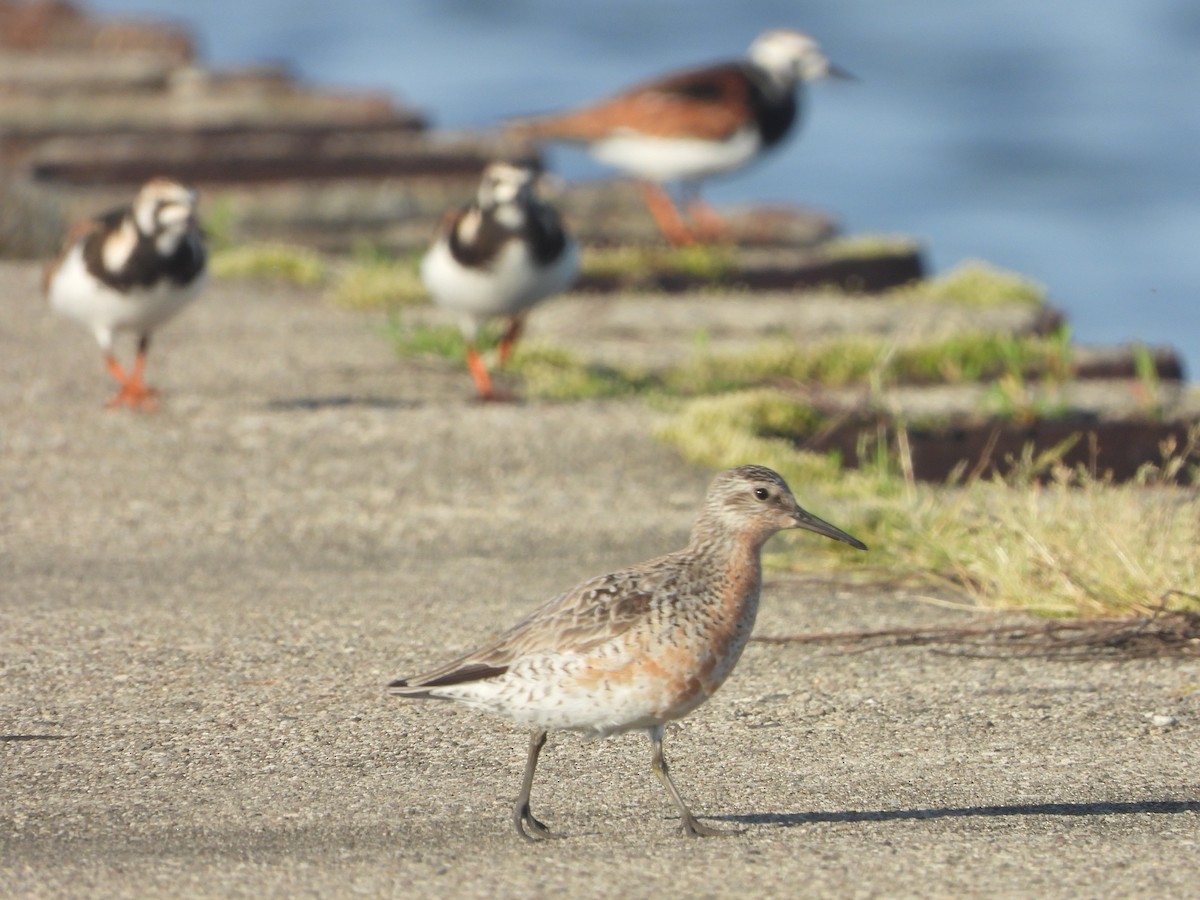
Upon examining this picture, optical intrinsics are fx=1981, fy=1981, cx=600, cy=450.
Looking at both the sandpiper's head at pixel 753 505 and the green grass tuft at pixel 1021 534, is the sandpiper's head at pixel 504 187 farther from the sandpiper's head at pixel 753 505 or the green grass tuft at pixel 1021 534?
the sandpiper's head at pixel 753 505

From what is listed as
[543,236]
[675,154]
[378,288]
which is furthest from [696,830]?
[675,154]

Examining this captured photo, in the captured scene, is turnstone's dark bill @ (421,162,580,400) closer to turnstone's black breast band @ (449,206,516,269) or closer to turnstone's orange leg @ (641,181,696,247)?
turnstone's black breast band @ (449,206,516,269)

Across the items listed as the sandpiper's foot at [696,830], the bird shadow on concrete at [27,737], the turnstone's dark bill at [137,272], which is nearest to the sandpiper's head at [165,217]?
the turnstone's dark bill at [137,272]

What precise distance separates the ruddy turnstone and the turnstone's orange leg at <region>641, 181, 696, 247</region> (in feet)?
35.6

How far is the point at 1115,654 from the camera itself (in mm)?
6512

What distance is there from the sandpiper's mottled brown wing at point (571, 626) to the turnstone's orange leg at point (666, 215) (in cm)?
1086

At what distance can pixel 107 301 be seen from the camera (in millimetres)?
10062

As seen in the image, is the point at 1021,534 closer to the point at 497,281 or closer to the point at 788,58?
the point at 497,281

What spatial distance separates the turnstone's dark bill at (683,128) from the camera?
15.1 m

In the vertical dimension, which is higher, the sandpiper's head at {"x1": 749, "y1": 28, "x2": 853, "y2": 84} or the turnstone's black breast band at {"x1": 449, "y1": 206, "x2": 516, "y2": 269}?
the sandpiper's head at {"x1": 749, "y1": 28, "x2": 853, "y2": 84}

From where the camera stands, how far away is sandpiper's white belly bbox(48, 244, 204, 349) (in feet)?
33.0

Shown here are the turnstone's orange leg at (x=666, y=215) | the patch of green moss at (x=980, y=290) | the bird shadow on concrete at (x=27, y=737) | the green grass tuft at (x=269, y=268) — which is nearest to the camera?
the bird shadow on concrete at (x=27, y=737)

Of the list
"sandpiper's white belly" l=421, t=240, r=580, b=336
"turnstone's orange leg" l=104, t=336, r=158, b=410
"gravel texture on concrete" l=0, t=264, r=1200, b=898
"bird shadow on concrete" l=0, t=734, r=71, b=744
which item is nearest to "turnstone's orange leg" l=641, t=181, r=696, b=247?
"sandpiper's white belly" l=421, t=240, r=580, b=336

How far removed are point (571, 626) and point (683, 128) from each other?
1072cm
